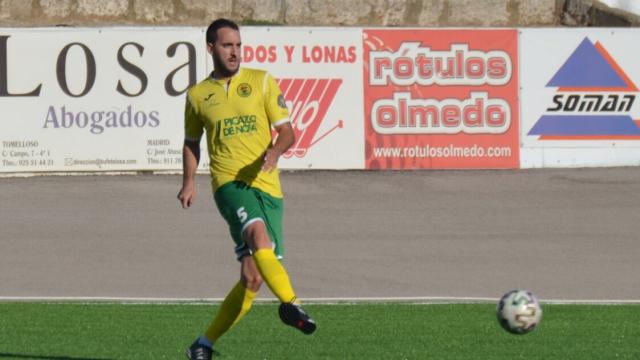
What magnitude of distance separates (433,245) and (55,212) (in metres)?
A: 5.64

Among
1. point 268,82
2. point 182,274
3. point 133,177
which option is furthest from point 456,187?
point 268,82

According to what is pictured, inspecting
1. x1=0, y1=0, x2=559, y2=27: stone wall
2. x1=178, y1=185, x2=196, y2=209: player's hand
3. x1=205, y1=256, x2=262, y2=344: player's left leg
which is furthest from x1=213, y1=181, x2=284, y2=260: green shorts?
x1=0, y1=0, x2=559, y2=27: stone wall

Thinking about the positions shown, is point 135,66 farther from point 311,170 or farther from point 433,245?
point 433,245

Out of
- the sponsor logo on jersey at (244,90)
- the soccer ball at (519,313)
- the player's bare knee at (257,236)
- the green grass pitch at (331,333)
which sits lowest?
the green grass pitch at (331,333)

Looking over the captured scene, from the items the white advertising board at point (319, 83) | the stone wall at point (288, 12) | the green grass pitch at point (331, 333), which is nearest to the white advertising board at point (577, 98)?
the white advertising board at point (319, 83)

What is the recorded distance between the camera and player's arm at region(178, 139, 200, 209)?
10279 millimetres

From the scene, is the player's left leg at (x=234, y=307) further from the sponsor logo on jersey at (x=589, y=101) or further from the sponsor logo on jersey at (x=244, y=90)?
the sponsor logo on jersey at (x=589, y=101)

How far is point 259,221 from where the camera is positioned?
32.7 ft

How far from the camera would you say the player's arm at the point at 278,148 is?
9.82 metres

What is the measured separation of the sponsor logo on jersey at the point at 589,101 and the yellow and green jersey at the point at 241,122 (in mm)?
15477

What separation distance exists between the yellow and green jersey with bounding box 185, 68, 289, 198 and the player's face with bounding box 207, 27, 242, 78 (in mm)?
79

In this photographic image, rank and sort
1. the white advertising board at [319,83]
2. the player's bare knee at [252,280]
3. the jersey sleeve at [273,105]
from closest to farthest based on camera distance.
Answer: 1. the player's bare knee at [252,280]
2. the jersey sleeve at [273,105]
3. the white advertising board at [319,83]

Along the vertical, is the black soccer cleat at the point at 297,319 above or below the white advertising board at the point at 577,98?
above

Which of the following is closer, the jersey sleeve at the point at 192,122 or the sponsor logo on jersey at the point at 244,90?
the sponsor logo on jersey at the point at 244,90
